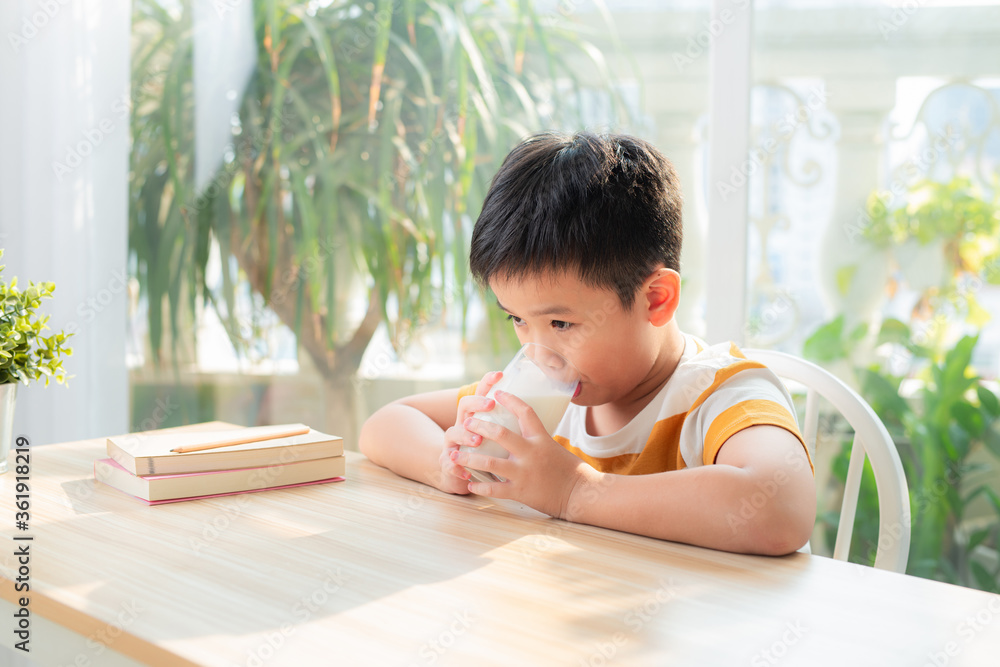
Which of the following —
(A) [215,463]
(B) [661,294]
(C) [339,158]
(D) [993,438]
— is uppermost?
(C) [339,158]

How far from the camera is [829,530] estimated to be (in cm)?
186

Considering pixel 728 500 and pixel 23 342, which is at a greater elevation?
pixel 23 342

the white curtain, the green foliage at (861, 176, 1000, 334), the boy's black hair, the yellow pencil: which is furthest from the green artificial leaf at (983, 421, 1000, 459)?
the white curtain

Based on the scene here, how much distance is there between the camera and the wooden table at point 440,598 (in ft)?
1.63

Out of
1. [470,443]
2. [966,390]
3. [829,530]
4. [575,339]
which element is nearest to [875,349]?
[966,390]

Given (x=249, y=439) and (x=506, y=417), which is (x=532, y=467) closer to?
(x=506, y=417)

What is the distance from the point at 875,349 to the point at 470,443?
4.43ft

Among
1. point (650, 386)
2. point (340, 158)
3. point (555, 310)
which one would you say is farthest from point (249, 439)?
point (340, 158)

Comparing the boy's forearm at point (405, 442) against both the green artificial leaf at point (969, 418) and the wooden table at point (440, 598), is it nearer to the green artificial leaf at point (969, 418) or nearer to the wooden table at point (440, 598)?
the wooden table at point (440, 598)

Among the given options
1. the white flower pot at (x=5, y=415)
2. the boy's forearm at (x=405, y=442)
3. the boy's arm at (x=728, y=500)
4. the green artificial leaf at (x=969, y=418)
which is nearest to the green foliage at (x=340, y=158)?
the boy's forearm at (x=405, y=442)

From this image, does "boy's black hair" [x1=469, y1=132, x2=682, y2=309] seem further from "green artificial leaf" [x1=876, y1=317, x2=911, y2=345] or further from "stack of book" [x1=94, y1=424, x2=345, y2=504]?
"green artificial leaf" [x1=876, y1=317, x2=911, y2=345]

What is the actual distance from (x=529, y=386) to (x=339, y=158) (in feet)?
5.25

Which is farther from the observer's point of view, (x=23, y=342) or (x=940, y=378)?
(x=940, y=378)

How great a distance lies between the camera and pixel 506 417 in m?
0.82
